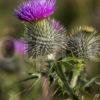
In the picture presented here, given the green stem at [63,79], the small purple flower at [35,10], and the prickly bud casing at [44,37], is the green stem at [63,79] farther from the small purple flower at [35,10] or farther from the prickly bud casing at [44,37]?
the small purple flower at [35,10]

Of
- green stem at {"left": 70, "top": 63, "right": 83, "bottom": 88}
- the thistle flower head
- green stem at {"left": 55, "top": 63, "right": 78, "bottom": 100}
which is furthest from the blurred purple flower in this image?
green stem at {"left": 55, "top": 63, "right": 78, "bottom": 100}

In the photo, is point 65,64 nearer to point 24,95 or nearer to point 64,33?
point 64,33

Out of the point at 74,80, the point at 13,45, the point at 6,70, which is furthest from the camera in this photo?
the point at 13,45

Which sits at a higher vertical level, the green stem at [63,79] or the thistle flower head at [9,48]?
the thistle flower head at [9,48]

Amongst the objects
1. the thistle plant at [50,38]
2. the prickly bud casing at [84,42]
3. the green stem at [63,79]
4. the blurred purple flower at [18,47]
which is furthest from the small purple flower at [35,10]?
the blurred purple flower at [18,47]

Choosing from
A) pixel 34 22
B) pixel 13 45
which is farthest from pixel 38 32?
pixel 13 45

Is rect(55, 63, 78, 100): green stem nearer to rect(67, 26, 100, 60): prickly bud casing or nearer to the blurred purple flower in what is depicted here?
rect(67, 26, 100, 60): prickly bud casing

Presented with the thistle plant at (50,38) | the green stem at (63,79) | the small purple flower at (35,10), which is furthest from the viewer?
the small purple flower at (35,10)
